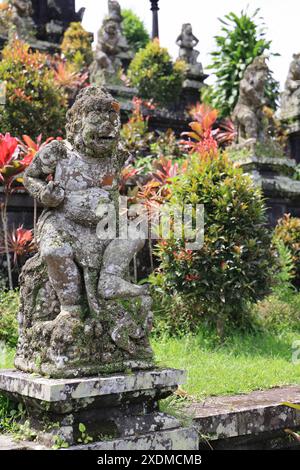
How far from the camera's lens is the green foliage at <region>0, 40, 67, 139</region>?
868 centimetres

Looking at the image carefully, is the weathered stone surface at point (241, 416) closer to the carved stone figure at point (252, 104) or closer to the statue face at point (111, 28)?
the carved stone figure at point (252, 104)

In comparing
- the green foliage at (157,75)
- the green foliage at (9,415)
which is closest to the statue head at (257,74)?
the green foliage at (157,75)

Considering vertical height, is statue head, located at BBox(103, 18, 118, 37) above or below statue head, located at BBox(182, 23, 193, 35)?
below

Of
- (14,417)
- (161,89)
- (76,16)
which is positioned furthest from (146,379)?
(76,16)

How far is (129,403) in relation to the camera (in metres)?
3.29

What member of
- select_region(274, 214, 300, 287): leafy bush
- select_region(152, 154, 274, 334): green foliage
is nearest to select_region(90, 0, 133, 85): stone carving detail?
select_region(274, 214, 300, 287): leafy bush

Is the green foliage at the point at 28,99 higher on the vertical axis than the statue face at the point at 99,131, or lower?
higher

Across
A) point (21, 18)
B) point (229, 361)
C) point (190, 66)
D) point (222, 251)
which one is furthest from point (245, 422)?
point (190, 66)

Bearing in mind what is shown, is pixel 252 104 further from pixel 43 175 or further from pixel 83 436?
pixel 83 436

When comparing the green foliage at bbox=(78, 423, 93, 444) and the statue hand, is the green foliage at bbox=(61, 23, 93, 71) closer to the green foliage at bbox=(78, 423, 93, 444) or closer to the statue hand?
the statue hand

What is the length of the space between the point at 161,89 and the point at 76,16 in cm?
475

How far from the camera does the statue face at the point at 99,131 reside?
355cm

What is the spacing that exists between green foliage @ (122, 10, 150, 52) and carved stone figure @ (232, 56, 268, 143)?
23548 millimetres

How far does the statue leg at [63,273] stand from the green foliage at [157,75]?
1092 centimetres
